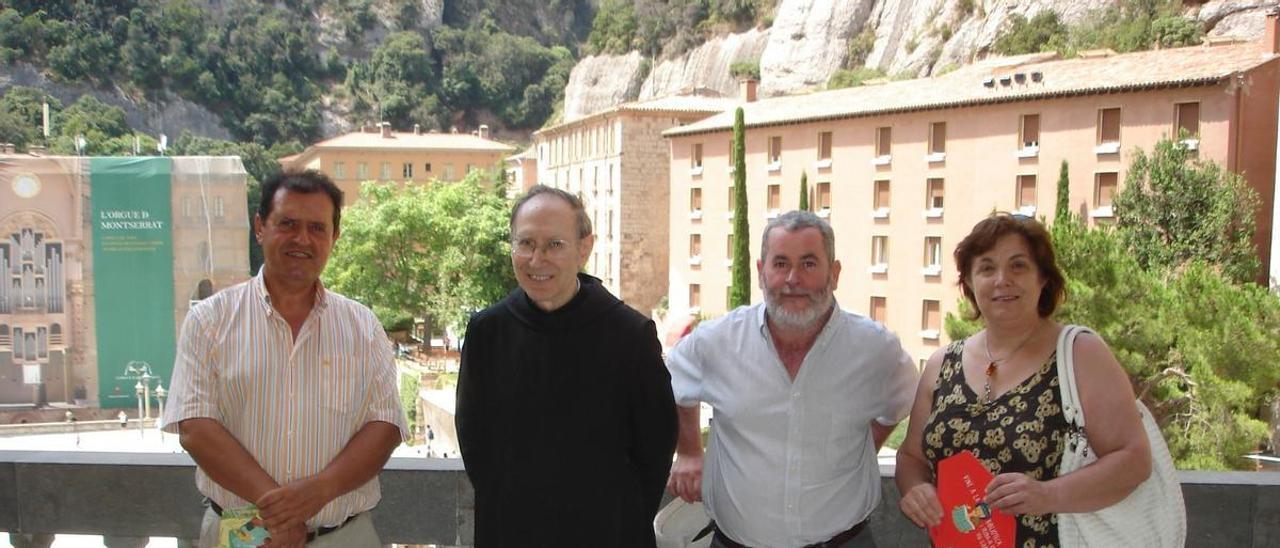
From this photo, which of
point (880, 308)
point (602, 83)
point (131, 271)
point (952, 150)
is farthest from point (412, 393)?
point (602, 83)

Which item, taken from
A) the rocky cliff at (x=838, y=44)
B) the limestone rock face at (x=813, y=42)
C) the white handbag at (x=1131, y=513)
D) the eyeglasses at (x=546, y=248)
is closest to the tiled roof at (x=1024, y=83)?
the rocky cliff at (x=838, y=44)

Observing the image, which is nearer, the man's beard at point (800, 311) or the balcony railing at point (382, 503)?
the man's beard at point (800, 311)

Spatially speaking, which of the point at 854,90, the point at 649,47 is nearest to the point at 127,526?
the point at 854,90

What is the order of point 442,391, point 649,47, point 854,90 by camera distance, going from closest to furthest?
point 442,391
point 854,90
point 649,47

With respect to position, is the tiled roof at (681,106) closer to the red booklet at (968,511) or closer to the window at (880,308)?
the window at (880,308)

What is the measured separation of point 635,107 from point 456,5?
65219mm

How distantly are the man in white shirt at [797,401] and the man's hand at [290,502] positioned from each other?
3.09 ft

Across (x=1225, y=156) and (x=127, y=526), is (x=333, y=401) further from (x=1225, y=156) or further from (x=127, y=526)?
(x=1225, y=156)

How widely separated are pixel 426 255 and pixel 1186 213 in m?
29.2

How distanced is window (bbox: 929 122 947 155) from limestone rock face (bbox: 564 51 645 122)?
4360cm

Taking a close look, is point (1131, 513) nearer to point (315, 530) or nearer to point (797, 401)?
point (797, 401)

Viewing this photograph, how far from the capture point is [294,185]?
7.97 ft

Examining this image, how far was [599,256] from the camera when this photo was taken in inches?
1777

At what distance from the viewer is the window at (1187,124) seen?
20.8m
